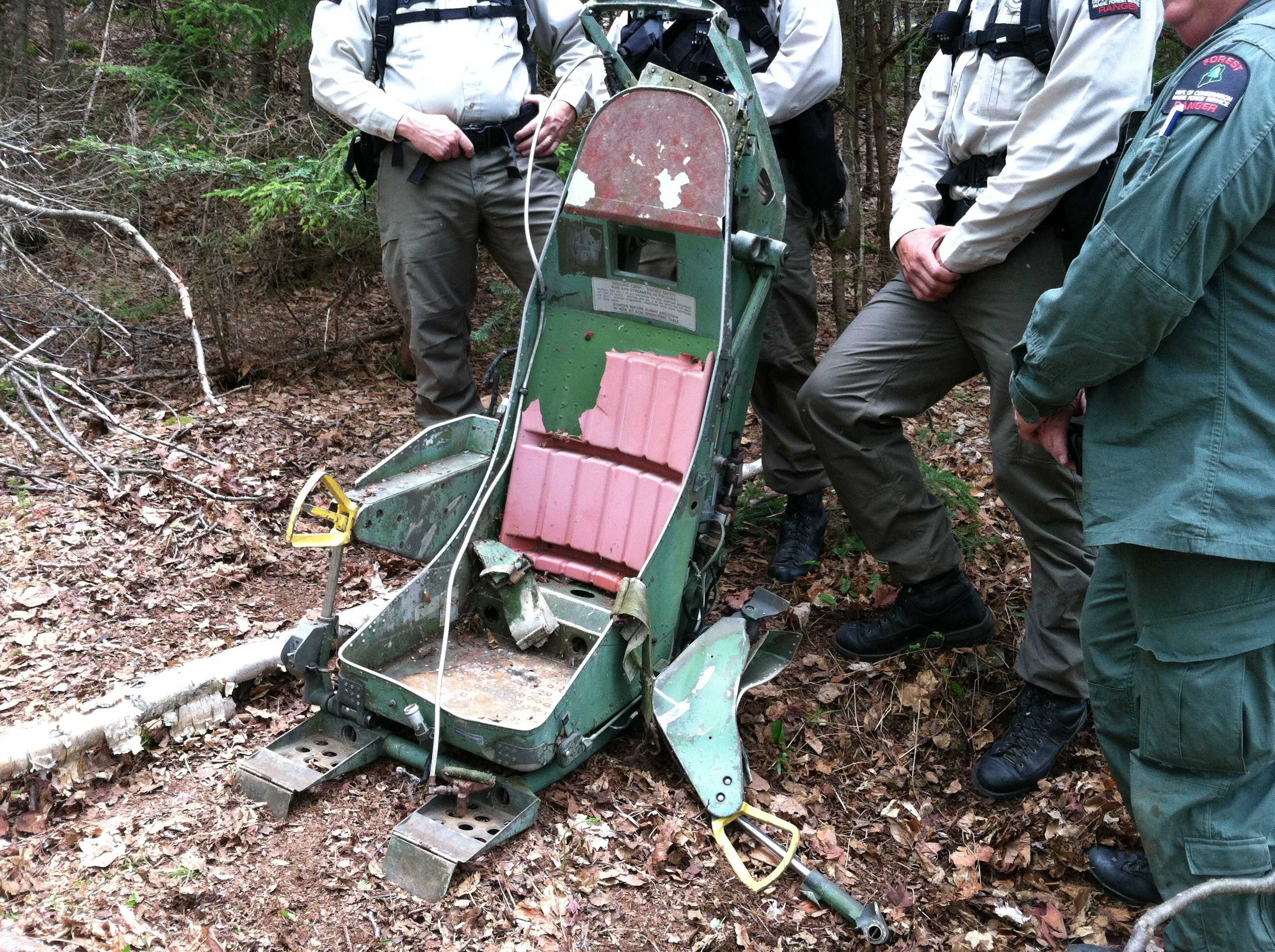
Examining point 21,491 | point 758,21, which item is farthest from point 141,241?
point 758,21

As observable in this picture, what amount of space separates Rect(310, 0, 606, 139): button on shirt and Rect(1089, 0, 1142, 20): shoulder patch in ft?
7.23

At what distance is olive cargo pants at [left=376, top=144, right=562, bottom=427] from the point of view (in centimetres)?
470

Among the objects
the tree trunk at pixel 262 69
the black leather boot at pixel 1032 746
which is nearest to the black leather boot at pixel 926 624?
the black leather boot at pixel 1032 746

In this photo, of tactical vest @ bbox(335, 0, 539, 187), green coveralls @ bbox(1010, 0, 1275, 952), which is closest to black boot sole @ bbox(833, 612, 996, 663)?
green coveralls @ bbox(1010, 0, 1275, 952)

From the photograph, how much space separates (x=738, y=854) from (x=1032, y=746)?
3.72ft

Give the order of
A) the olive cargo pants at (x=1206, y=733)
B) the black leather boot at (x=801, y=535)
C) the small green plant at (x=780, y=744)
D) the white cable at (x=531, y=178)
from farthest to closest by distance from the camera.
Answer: the black leather boot at (x=801, y=535) < the white cable at (x=531, y=178) < the small green plant at (x=780, y=744) < the olive cargo pants at (x=1206, y=733)

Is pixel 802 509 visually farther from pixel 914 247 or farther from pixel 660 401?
pixel 914 247

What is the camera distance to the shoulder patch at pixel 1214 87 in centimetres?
222

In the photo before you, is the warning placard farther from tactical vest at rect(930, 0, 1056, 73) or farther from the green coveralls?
the green coveralls

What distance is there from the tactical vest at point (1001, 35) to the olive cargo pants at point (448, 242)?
186 centimetres

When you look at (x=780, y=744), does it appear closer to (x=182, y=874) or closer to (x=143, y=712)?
(x=182, y=874)

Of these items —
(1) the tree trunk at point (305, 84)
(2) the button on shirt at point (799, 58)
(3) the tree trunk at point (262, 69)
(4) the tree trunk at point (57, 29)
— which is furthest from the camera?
(4) the tree trunk at point (57, 29)

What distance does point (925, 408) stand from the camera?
3875 mm

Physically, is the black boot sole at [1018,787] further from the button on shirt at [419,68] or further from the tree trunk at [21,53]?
the tree trunk at [21,53]
